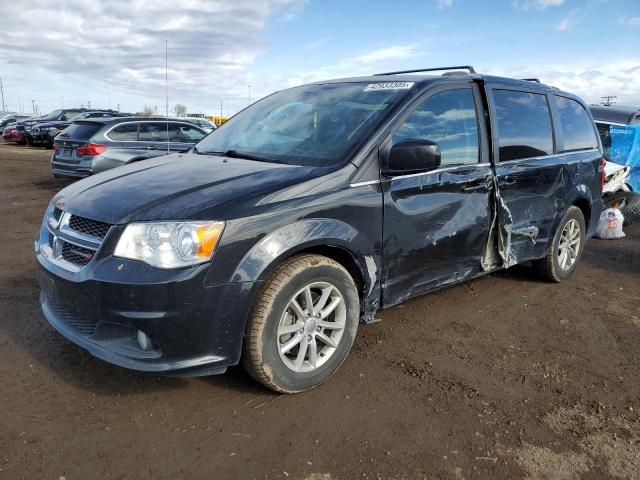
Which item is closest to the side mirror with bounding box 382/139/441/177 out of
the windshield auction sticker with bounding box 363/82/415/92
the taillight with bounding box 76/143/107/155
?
the windshield auction sticker with bounding box 363/82/415/92

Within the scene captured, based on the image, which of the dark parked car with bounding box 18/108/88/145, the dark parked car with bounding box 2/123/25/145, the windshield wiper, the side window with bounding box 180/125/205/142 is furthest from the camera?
the dark parked car with bounding box 2/123/25/145

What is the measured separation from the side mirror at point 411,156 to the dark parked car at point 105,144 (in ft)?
22.9

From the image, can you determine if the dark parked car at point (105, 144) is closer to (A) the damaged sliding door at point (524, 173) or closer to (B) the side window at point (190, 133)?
(B) the side window at point (190, 133)

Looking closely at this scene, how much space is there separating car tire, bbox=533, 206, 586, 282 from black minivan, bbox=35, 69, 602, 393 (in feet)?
1.92

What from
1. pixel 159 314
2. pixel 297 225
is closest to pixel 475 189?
pixel 297 225

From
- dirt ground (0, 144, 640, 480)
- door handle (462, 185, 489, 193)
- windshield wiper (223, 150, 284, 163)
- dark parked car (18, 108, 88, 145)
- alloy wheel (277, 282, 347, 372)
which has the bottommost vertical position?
dirt ground (0, 144, 640, 480)

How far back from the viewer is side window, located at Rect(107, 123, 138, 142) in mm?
10077

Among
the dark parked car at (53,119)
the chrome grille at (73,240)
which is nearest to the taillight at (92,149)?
the chrome grille at (73,240)

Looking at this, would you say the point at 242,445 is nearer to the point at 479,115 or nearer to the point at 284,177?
the point at 284,177

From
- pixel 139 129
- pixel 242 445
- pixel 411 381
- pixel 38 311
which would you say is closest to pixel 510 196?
pixel 411 381

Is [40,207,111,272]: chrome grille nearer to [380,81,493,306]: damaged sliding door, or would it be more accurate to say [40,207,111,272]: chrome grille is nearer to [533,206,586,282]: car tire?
[380,81,493,306]: damaged sliding door

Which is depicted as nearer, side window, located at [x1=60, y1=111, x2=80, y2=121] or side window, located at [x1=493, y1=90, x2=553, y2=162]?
side window, located at [x1=493, y1=90, x2=553, y2=162]

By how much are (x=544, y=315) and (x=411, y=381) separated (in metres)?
1.81

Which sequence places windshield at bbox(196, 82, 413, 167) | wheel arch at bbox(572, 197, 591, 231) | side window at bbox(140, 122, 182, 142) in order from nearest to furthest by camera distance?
1. windshield at bbox(196, 82, 413, 167)
2. wheel arch at bbox(572, 197, 591, 231)
3. side window at bbox(140, 122, 182, 142)
